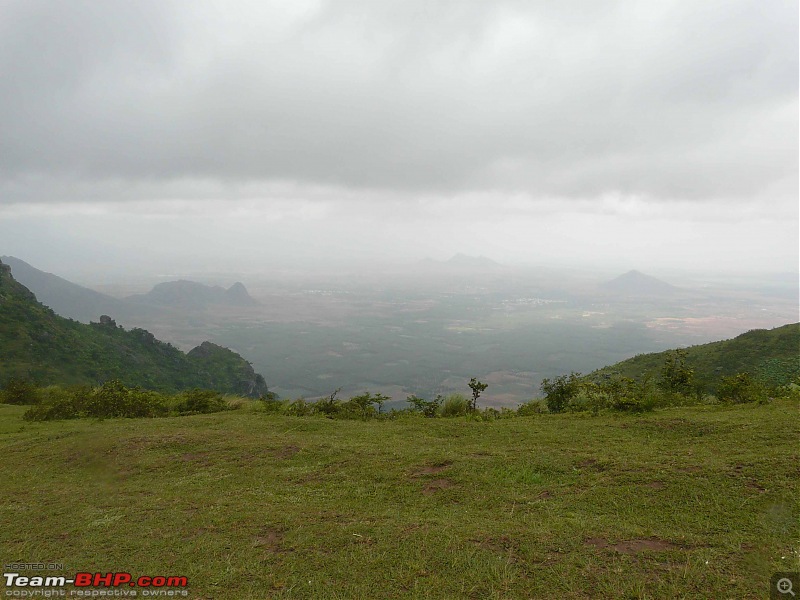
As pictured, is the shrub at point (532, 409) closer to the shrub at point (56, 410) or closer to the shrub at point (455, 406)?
the shrub at point (455, 406)

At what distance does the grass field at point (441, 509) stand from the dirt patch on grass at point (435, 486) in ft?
0.14

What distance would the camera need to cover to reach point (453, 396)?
1539 centimetres

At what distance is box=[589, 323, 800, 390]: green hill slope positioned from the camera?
1809 cm

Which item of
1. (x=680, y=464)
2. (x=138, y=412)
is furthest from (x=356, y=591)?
(x=138, y=412)

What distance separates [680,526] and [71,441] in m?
15.8

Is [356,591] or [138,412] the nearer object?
[356,591]

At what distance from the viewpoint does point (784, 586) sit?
Result: 401 centimetres

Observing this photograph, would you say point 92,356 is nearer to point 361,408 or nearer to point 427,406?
point 361,408

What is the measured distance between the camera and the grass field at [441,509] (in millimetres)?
4578

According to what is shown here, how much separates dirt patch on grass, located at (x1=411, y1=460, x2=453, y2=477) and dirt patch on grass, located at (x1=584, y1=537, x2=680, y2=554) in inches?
134

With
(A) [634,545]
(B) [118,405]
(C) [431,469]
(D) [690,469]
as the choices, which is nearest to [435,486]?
(C) [431,469]

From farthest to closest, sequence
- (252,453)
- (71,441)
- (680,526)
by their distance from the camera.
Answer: (71,441) → (252,453) → (680,526)

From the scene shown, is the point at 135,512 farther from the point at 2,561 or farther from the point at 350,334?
the point at 350,334

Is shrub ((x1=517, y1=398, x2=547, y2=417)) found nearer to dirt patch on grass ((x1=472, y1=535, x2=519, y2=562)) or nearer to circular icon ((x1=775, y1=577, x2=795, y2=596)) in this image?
dirt patch on grass ((x1=472, y1=535, x2=519, y2=562))
